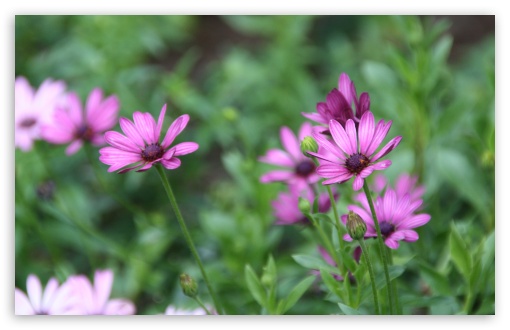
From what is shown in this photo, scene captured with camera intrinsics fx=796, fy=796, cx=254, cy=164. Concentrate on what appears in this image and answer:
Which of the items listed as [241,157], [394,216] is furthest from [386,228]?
[241,157]

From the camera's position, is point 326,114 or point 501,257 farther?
point 501,257

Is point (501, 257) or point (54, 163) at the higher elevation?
point (54, 163)

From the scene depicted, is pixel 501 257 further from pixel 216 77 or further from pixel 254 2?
pixel 216 77

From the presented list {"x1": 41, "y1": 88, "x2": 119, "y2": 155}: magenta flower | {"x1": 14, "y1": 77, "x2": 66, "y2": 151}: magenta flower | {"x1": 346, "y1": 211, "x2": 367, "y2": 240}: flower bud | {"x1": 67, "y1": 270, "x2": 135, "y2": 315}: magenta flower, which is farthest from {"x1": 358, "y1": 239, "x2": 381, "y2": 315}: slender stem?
{"x1": 14, "y1": 77, "x2": 66, "y2": 151}: magenta flower

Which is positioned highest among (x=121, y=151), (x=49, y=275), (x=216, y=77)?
(x=216, y=77)

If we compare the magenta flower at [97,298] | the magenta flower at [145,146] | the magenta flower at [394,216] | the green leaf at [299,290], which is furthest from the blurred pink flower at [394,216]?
the magenta flower at [97,298]

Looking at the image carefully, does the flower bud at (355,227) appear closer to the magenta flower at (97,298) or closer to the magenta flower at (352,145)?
the magenta flower at (352,145)

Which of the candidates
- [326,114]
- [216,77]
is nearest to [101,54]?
[216,77]

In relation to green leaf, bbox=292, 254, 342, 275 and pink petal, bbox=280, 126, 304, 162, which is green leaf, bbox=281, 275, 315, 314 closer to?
green leaf, bbox=292, 254, 342, 275
